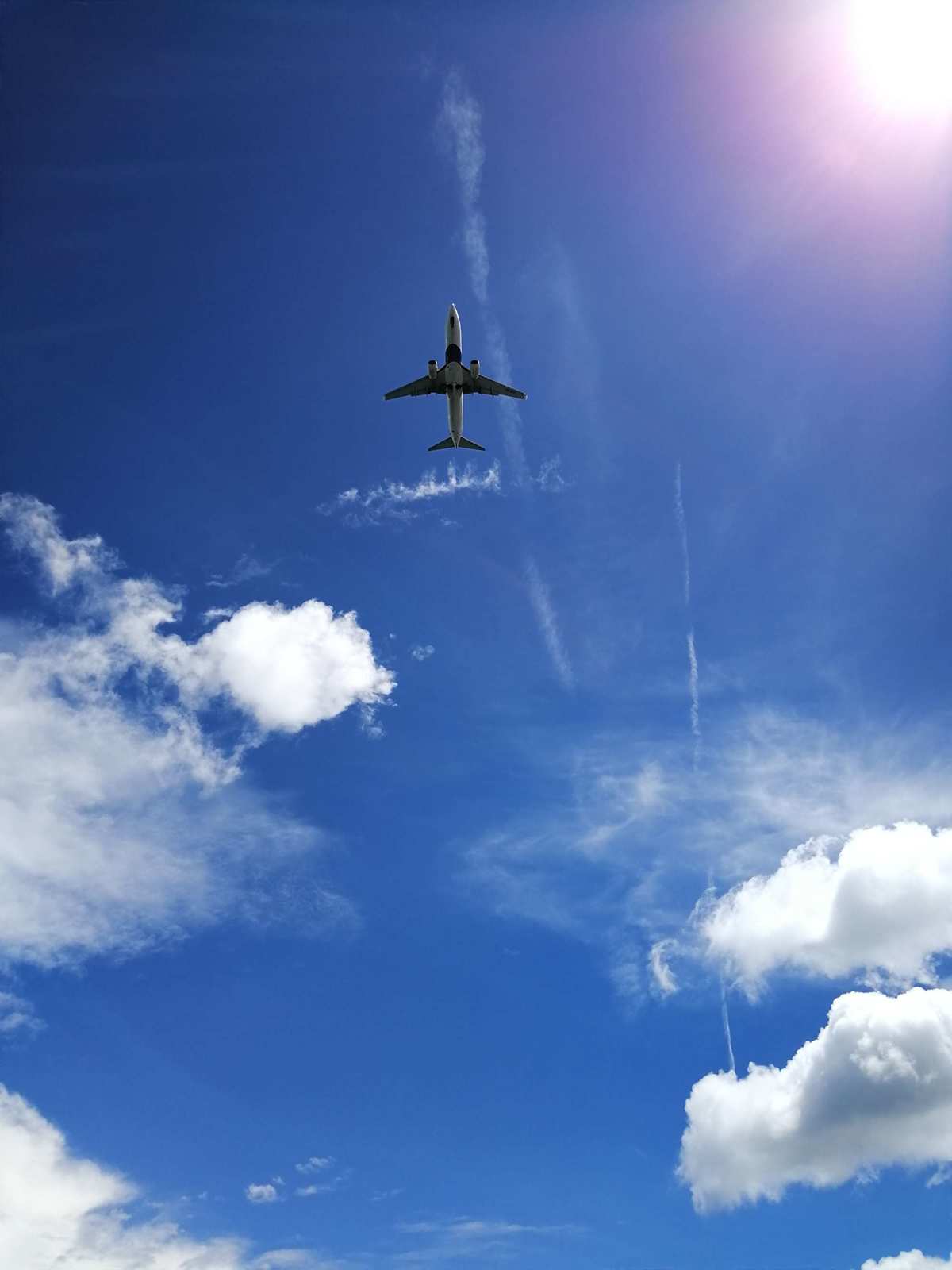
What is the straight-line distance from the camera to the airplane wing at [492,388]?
157 metres

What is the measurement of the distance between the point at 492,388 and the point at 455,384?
7.73 m

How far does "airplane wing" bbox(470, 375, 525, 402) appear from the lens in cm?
15725

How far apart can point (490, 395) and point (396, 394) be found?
16116mm

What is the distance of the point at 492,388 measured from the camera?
159250mm

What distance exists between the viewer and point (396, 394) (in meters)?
163

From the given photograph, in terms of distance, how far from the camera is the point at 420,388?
159m

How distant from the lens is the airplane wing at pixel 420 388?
510 feet

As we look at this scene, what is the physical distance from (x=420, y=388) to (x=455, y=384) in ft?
24.8

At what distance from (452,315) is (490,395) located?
595 inches

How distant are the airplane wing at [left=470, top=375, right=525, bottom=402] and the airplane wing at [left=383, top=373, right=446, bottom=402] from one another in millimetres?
5354

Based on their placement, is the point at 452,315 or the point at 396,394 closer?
the point at 452,315

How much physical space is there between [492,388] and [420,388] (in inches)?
473
